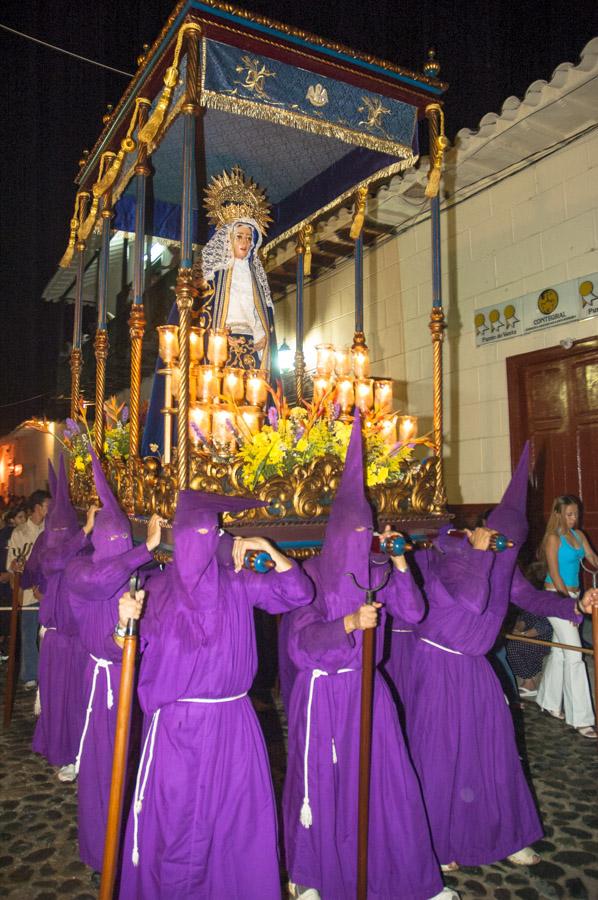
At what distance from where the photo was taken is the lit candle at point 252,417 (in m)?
4.47

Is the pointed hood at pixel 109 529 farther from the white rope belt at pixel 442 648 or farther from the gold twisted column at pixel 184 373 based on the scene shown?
the white rope belt at pixel 442 648

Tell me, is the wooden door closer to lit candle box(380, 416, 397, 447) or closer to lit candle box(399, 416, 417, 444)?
lit candle box(399, 416, 417, 444)

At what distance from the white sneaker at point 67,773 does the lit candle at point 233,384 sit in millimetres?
2895

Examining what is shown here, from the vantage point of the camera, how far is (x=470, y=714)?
3.37 meters

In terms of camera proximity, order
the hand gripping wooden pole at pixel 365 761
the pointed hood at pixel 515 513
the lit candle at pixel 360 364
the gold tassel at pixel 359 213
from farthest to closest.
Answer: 1. the gold tassel at pixel 359 213
2. the lit candle at pixel 360 364
3. the pointed hood at pixel 515 513
4. the hand gripping wooden pole at pixel 365 761

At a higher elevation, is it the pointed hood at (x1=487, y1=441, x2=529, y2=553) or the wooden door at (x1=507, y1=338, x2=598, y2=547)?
the wooden door at (x1=507, y1=338, x2=598, y2=547)

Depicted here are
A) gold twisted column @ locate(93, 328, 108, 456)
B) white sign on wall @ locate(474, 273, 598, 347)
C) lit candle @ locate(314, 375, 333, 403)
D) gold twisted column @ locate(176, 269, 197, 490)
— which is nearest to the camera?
gold twisted column @ locate(176, 269, 197, 490)

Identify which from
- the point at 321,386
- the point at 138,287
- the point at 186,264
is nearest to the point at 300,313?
the point at 321,386

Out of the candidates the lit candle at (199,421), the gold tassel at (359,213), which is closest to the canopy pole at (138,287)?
the lit candle at (199,421)

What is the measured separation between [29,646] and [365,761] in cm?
501

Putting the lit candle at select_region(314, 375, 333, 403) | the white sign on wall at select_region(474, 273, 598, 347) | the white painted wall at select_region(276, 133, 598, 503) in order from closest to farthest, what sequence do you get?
the lit candle at select_region(314, 375, 333, 403) → the white sign on wall at select_region(474, 273, 598, 347) → the white painted wall at select_region(276, 133, 598, 503)

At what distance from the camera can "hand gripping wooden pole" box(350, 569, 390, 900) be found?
8.93 feet

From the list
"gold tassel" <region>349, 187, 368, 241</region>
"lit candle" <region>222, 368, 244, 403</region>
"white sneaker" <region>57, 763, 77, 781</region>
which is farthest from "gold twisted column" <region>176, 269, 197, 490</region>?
"gold tassel" <region>349, 187, 368, 241</region>

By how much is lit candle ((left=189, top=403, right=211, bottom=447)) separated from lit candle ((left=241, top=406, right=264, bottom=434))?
0.89ft
